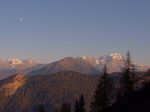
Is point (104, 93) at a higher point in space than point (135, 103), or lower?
higher

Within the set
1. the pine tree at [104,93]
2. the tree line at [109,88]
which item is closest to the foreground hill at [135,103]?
the tree line at [109,88]

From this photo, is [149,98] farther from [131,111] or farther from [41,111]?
[41,111]

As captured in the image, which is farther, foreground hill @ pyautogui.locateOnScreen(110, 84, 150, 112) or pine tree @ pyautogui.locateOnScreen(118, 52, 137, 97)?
pine tree @ pyautogui.locateOnScreen(118, 52, 137, 97)

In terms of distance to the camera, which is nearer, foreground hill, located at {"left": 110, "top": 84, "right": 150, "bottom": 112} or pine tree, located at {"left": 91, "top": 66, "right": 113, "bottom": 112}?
foreground hill, located at {"left": 110, "top": 84, "right": 150, "bottom": 112}

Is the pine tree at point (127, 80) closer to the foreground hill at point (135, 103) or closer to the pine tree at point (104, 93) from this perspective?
the pine tree at point (104, 93)

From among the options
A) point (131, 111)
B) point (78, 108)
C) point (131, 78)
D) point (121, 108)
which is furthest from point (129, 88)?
point (131, 111)

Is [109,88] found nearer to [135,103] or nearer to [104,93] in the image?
[104,93]

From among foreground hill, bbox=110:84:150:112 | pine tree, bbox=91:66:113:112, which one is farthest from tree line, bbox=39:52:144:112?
foreground hill, bbox=110:84:150:112

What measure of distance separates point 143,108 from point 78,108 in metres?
25.9

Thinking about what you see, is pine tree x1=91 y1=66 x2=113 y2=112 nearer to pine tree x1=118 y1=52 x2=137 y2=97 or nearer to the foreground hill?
pine tree x1=118 y1=52 x2=137 y2=97

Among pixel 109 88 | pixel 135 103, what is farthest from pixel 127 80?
pixel 135 103

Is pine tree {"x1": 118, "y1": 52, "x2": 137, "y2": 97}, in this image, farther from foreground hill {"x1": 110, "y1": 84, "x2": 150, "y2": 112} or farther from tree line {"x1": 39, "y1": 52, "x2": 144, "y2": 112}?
foreground hill {"x1": 110, "y1": 84, "x2": 150, "y2": 112}

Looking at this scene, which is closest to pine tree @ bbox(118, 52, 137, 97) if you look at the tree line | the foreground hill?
the tree line

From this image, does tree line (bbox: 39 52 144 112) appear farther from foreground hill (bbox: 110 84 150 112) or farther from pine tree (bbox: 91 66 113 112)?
foreground hill (bbox: 110 84 150 112)
